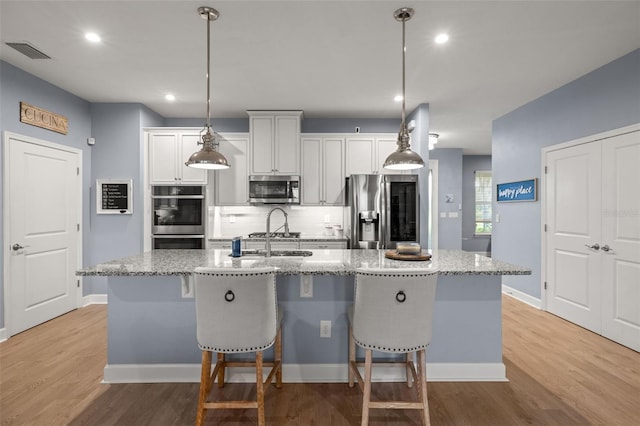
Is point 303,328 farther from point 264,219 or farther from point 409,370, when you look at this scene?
point 264,219

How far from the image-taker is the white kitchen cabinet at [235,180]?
472 centimetres

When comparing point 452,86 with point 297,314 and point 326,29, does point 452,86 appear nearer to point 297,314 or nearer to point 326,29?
point 326,29

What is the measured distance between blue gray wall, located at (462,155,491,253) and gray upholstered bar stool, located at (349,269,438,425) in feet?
24.2

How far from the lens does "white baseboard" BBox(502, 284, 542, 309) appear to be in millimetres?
4302

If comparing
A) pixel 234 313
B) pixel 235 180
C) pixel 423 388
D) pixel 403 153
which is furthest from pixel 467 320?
pixel 235 180

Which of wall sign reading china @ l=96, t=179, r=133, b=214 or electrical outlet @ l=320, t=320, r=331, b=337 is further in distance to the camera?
wall sign reading china @ l=96, t=179, r=133, b=214

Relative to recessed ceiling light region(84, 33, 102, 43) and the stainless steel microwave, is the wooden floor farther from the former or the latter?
recessed ceiling light region(84, 33, 102, 43)

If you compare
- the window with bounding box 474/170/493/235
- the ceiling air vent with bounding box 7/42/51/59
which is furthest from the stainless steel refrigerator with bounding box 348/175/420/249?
the window with bounding box 474/170/493/235

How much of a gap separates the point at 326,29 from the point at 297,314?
89.1 inches

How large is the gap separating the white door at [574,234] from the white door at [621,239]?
90 millimetres

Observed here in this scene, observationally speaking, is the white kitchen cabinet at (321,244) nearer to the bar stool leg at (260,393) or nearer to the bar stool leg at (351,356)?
the bar stool leg at (351,356)

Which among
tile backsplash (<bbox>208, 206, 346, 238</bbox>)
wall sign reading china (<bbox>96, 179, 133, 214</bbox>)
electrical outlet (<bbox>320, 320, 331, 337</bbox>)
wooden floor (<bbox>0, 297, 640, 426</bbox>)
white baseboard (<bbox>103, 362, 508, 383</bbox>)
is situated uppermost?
wall sign reading china (<bbox>96, 179, 133, 214</bbox>)

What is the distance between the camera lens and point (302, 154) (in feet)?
15.6

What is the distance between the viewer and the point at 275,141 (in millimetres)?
4668
